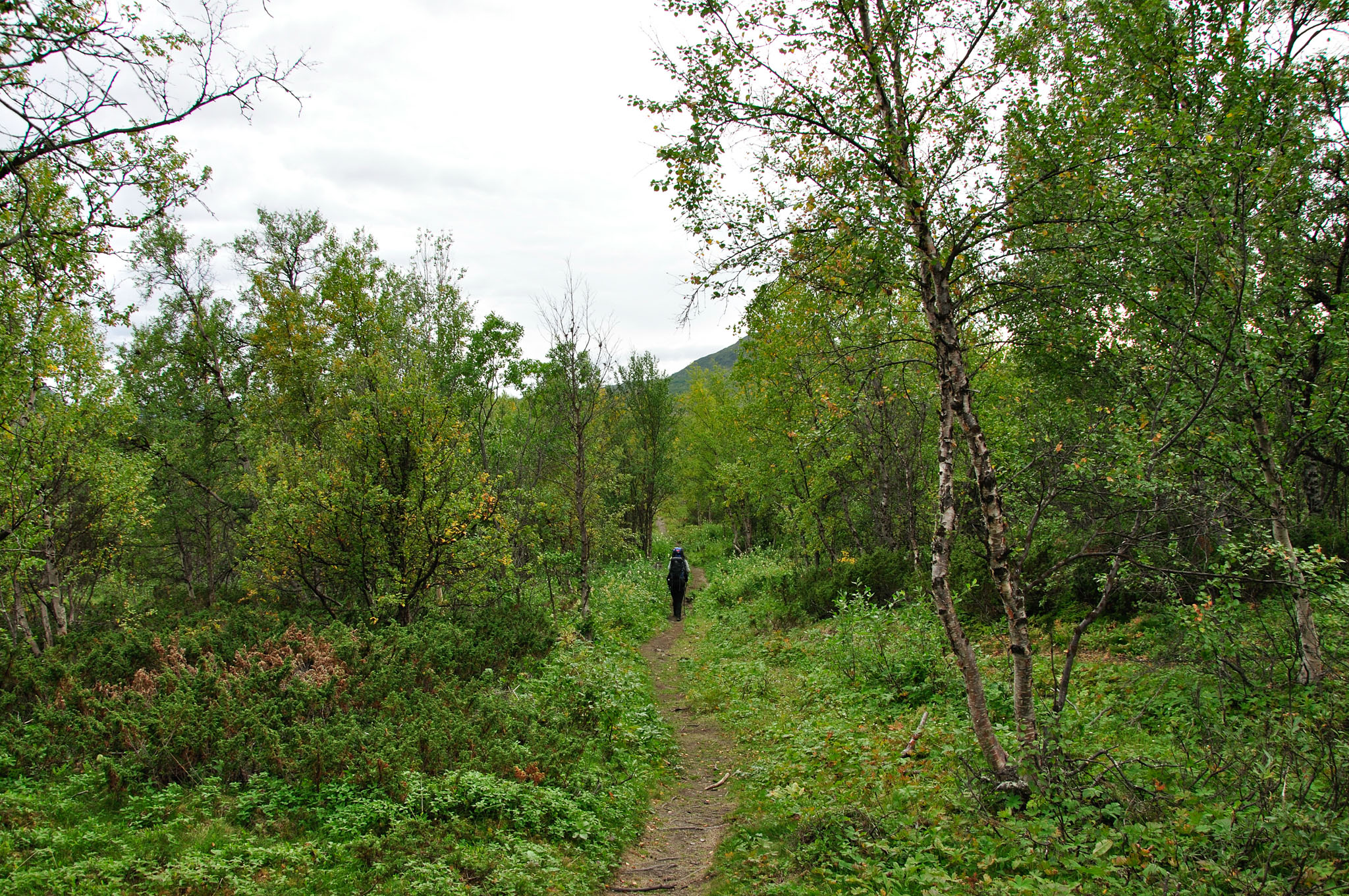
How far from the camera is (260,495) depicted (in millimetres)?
11047

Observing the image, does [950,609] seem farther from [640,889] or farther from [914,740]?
[640,889]

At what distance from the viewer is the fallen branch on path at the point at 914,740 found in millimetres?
6414

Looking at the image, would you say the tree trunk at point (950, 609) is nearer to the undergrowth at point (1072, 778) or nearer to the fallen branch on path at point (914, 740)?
the undergrowth at point (1072, 778)

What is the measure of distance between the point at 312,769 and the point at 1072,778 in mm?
6317

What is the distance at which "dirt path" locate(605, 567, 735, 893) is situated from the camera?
510 centimetres

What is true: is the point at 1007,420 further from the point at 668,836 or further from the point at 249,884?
the point at 249,884

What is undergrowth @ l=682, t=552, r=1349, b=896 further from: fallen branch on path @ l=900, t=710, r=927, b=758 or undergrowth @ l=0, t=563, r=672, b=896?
undergrowth @ l=0, t=563, r=672, b=896

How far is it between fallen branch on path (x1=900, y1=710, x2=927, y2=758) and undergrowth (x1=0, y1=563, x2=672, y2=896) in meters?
2.76

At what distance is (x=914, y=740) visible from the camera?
21.5ft

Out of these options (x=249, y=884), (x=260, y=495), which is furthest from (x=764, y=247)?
(x=260, y=495)

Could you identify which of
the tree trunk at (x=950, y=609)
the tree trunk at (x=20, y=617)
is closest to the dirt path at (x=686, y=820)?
the tree trunk at (x=950, y=609)

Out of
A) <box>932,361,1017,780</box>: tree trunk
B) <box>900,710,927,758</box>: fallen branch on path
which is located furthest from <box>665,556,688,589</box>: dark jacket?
<box>932,361,1017,780</box>: tree trunk

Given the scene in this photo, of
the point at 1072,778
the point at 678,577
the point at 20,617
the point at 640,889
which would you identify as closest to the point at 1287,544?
the point at 1072,778

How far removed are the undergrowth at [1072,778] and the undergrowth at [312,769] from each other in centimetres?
152
